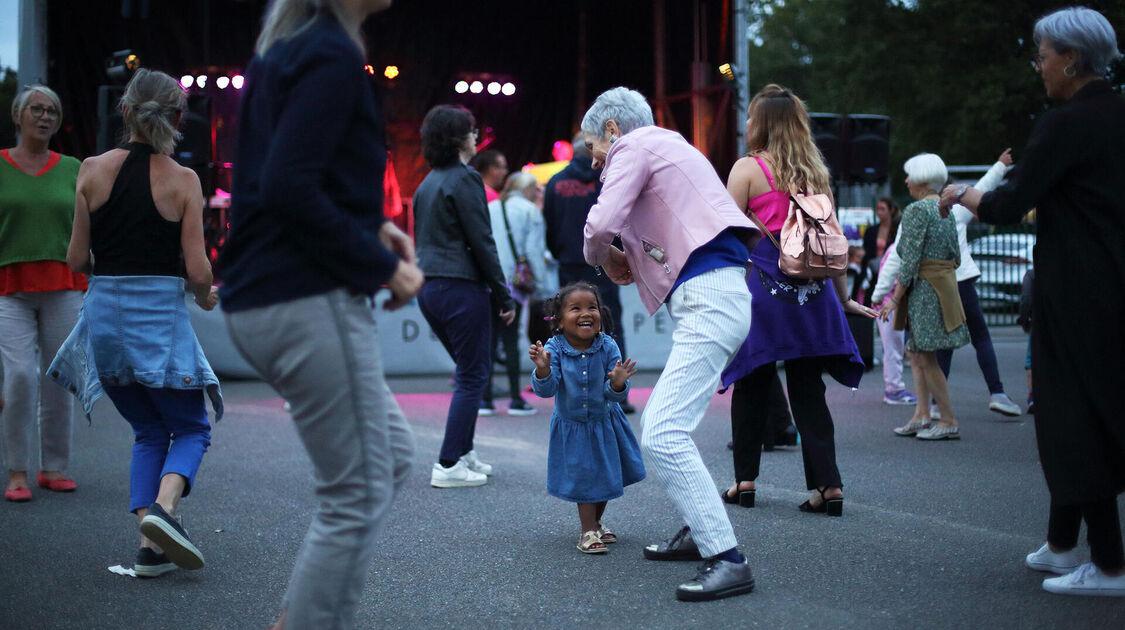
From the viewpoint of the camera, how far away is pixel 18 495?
5.72m

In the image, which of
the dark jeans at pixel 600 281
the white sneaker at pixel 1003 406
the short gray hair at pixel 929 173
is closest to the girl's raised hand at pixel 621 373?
the short gray hair at pixel 929 173

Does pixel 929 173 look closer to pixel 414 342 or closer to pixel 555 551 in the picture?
pixel 555 551

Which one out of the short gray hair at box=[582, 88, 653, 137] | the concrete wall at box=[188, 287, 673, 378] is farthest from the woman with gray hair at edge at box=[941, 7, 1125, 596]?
the concrete wall at box=[188, 287, 673, 378]

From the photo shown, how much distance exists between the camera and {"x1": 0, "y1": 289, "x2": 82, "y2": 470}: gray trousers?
5.82 m

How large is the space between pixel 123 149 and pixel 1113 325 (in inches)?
142

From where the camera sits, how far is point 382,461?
270 centimetres

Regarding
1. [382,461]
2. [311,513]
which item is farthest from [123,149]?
[382,461]

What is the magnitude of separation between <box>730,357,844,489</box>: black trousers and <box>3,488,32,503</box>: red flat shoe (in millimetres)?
3534

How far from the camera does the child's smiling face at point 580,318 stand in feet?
15.6

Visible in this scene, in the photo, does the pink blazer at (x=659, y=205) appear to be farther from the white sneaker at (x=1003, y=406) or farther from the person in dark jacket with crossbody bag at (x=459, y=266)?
the white sneaker at (x=1003, y=406)

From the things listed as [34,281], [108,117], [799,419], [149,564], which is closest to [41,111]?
[34,281]

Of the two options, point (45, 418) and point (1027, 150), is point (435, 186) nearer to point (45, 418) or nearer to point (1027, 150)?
point (45, 418)

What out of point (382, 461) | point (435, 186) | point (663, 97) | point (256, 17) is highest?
point (256, 17)

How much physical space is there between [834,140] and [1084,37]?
11.3 m
